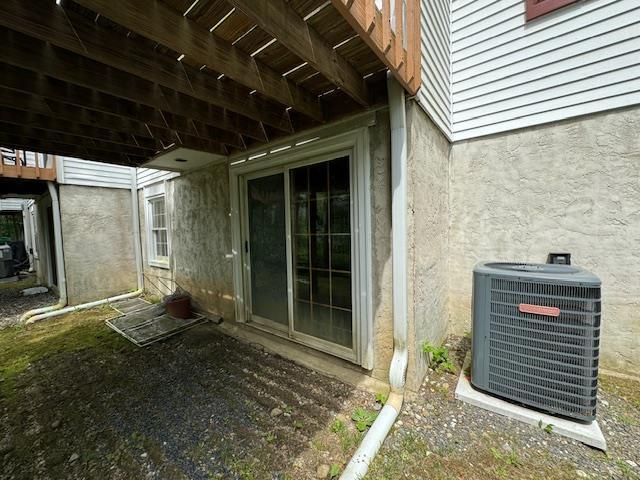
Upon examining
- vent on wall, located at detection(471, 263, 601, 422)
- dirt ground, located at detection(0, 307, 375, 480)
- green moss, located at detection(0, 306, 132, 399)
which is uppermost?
vent on wall, located at detection(471, 263, 601, 422)

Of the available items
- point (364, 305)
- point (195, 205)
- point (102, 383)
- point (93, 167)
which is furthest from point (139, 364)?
point (93, 167)

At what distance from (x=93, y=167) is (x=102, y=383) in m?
5.04

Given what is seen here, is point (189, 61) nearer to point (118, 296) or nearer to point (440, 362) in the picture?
point (440, 362)

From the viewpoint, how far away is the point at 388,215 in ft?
7.08

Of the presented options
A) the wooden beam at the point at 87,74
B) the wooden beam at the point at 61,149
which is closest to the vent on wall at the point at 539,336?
the wooden beam at the point at 87,74

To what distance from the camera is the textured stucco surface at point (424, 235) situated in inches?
82.1

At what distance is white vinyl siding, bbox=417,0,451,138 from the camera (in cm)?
222

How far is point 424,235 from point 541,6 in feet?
8.74

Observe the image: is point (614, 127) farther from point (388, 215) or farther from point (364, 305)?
point (364, 305)

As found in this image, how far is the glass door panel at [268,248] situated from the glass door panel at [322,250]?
0.21 metres

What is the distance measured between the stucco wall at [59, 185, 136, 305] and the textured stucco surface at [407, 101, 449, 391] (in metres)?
6.66

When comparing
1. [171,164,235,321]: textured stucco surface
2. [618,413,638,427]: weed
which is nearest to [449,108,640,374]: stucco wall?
[618,413,638,427]: weed

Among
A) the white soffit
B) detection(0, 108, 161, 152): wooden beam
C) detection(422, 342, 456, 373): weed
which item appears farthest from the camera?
the white soffit

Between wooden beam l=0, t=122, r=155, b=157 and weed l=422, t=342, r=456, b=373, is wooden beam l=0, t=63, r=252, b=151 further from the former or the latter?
weed l=422, t=342, r=456, b=373
